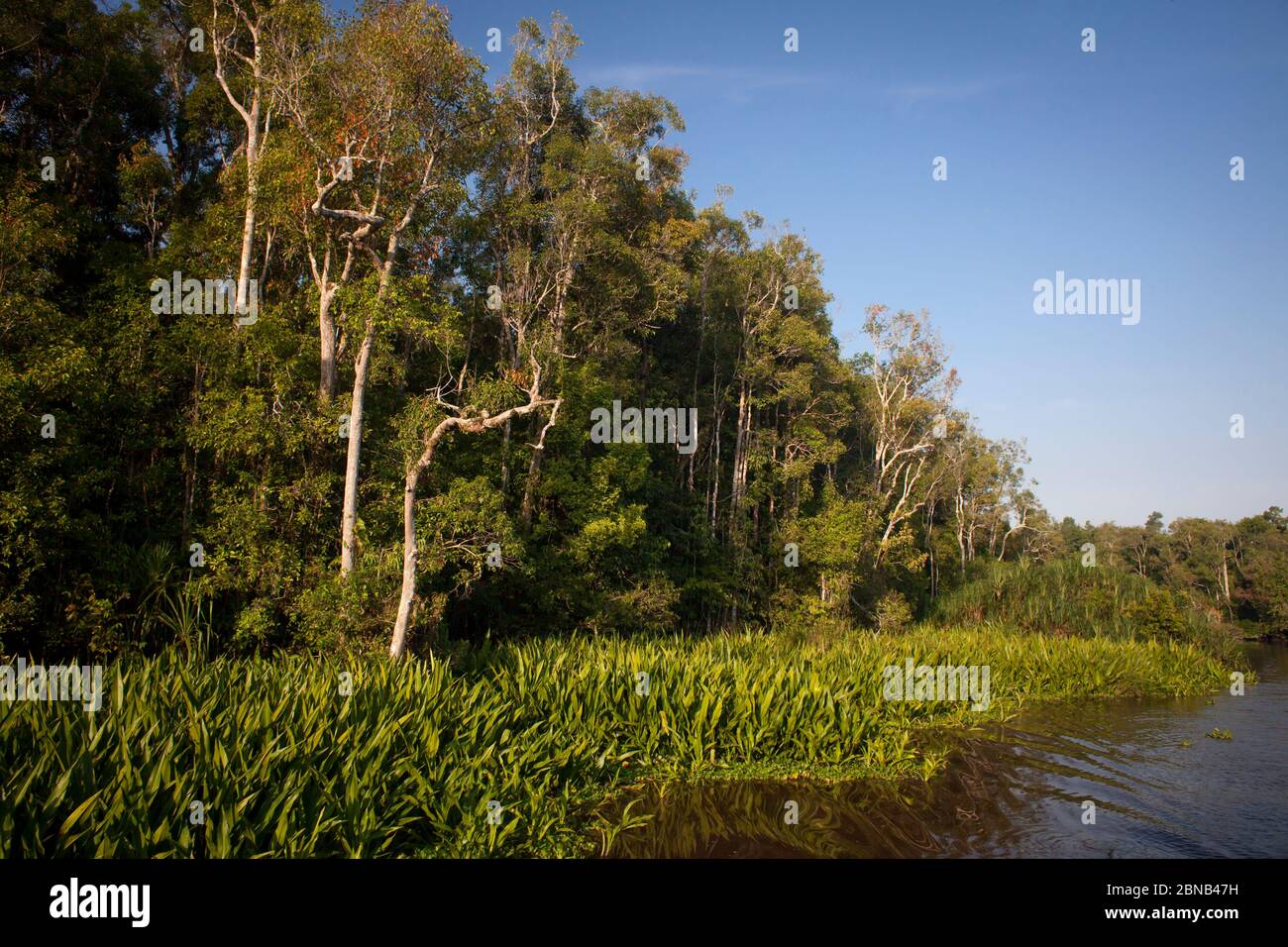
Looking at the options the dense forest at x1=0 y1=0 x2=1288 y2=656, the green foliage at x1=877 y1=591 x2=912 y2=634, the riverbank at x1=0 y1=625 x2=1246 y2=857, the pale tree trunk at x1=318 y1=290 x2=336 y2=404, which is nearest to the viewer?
the riverbank at x1=0 y1=625 x2=1246 y2=857

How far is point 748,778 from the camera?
8289 millimetres

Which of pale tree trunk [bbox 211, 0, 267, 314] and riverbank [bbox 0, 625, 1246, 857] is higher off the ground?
pale tree trunk [bbox 211, 0, 267, 314]

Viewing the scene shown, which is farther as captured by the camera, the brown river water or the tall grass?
the tall grass

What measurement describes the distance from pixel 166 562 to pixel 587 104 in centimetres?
1760

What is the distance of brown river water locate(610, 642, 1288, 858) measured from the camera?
6684mm

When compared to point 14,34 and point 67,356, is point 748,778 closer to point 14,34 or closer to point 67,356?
point 67,356

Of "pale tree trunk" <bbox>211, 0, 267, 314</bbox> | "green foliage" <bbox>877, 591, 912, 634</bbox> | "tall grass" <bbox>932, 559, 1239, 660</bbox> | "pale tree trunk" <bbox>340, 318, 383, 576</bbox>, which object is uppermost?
"pale tree trunk" <bbox>211, 0, 267, 314</bbox>

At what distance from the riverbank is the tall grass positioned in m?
10.6

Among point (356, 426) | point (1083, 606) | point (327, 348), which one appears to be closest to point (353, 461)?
point (356, 426)

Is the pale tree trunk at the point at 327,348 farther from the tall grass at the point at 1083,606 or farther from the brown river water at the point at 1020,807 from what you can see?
the tall grass at the point at 1083,606

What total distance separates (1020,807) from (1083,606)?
16.5 meters

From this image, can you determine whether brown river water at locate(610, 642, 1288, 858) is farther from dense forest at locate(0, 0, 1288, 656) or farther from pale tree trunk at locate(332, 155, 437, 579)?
pale tree trunk at locate(332, 155, 437, 579)

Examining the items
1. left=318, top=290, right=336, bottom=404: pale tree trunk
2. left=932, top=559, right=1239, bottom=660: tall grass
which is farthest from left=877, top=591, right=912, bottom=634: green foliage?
left=318, top=290, right=336, bottom=404: pale tree trunk
